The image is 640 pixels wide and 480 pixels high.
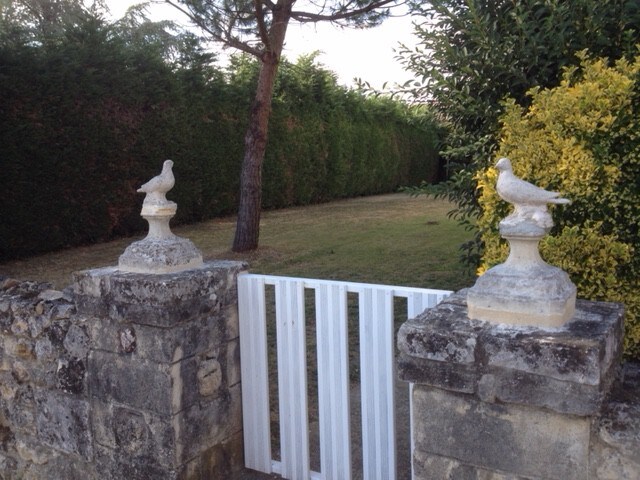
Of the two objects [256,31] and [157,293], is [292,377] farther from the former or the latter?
[256,31]

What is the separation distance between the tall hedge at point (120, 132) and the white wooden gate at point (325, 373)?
257cm

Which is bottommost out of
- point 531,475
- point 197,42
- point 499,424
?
point 531,475

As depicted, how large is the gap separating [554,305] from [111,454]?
213 centimetres

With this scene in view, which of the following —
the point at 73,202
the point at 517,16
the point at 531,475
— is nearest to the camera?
the point at 531,475

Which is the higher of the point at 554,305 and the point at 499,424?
the point at 554,305

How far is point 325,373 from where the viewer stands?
9.02 ft

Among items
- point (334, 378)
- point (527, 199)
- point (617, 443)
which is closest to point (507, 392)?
point (617, 443)

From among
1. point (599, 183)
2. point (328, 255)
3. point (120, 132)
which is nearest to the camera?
point (599, 183)

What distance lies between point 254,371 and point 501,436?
56.2 inches

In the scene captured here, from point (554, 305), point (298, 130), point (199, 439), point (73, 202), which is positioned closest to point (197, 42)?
point (73, 202)

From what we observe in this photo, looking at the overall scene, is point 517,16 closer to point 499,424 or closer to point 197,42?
point 499,424

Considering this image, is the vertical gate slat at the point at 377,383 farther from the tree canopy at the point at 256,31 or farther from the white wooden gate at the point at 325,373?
the tree canopy at the point at 256,31

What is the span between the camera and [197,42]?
940 cm

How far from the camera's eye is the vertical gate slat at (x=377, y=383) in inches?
101
